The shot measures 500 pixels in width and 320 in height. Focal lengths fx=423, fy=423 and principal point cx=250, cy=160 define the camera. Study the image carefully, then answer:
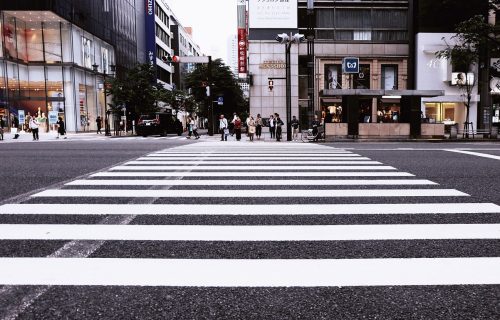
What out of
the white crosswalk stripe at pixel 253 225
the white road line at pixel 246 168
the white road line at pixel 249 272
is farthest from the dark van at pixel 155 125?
the white road line at pixel 249 272

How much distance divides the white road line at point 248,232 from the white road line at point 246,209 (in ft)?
2.13

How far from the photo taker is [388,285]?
3117 mm

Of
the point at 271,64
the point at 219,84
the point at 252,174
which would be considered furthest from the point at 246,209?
the point at 219,84

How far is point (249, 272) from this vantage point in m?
3.40

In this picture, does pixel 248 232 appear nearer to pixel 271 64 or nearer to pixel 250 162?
pixel 250 162

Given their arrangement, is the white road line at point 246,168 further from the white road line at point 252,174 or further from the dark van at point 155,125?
the dark van at point 155,125

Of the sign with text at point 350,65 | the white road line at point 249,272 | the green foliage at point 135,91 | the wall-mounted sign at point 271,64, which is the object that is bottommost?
the white road line at point 249,272

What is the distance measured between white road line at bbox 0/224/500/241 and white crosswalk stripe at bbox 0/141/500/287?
0.4 inches

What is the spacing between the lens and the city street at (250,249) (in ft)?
9.20

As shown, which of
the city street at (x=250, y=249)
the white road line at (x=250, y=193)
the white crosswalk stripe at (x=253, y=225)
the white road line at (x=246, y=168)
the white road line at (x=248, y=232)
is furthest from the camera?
the white road line at (x=246, y=168)

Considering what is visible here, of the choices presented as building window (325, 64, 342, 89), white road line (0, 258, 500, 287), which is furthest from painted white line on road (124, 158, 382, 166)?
building window (325, 64, 342, 89)

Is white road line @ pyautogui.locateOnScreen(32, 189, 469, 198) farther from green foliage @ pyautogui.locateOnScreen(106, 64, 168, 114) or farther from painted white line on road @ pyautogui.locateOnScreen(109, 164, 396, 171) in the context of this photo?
green foliage @ pyautogui.locateOnScreen(106, 64, 168, 114)

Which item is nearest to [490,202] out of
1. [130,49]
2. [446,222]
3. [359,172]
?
[446,222]

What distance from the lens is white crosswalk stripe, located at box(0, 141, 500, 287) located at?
3.29 m
